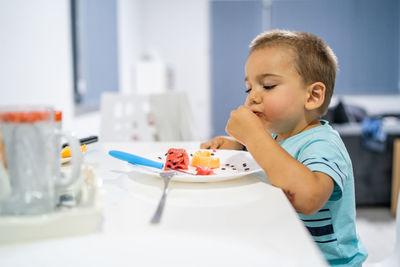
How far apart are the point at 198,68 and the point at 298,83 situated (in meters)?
4.75

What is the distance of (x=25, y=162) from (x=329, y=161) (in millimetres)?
519

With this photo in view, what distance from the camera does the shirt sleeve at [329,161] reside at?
2.25ft

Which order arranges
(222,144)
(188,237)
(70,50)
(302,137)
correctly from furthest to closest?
(70,50), (222,144), (302,137), (188,237)

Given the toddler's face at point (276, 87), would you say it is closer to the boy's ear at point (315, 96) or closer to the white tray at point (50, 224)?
the boy's ear at point (315, 96)

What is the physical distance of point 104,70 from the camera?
3553mm

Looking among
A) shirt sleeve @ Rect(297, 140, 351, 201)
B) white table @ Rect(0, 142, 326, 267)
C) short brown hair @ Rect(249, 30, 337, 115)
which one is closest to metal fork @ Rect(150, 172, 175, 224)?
white table @ Rect(0, 142, 326, 267)

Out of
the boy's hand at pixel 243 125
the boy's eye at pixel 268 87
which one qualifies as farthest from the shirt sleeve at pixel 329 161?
the boy's eye at pixel 268 87

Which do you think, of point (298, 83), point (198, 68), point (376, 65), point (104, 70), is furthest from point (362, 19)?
point (298, 83)

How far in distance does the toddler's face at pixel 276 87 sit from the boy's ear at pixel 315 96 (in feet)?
0.05

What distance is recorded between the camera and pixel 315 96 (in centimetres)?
95

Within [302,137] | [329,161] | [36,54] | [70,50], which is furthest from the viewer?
[70,50]

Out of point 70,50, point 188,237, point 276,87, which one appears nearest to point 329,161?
point 276,87

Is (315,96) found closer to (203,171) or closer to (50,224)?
(203,171)

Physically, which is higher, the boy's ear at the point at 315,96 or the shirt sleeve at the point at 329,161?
the boy's ear at the point at 315,96
